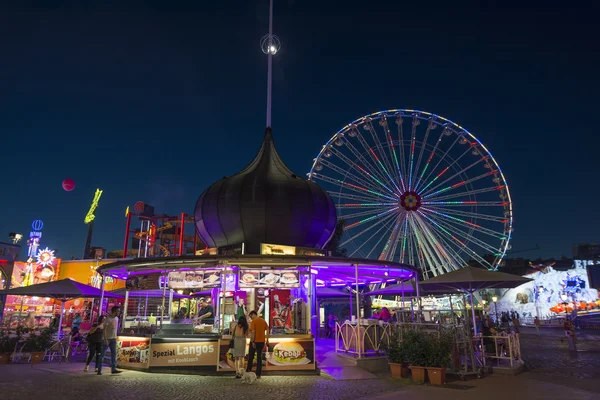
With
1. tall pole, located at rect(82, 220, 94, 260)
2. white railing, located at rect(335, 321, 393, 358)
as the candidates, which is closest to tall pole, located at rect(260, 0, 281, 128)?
white railing, located at rect(335, 321, 393, 358)

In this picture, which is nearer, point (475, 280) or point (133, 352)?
point (133, 352)

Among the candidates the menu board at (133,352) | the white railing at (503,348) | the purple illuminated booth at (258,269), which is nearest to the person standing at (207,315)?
the purple illuminated booth at (258,269)

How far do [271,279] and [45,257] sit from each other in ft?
116

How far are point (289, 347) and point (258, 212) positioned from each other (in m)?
8.77

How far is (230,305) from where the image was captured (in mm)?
15289

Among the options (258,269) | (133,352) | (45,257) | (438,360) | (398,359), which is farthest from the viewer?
(45,257)

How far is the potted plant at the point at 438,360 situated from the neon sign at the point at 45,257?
41090 mm

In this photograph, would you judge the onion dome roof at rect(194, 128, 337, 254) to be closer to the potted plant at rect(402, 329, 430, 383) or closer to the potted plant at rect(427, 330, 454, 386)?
the potted plant at rect(402, 329, 430, 383)

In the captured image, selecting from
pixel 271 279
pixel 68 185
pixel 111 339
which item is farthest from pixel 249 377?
pixel 68 185

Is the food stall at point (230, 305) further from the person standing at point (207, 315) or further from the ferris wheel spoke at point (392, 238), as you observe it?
the ferris wheel spoke at point (392, 238)

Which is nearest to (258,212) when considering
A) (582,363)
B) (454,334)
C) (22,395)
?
(454,334)

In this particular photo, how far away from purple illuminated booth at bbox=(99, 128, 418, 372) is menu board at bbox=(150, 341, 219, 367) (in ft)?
0.09

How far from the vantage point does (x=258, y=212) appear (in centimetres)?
2008

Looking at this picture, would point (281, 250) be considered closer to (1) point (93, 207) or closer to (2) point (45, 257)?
(2) point (45, 257)
